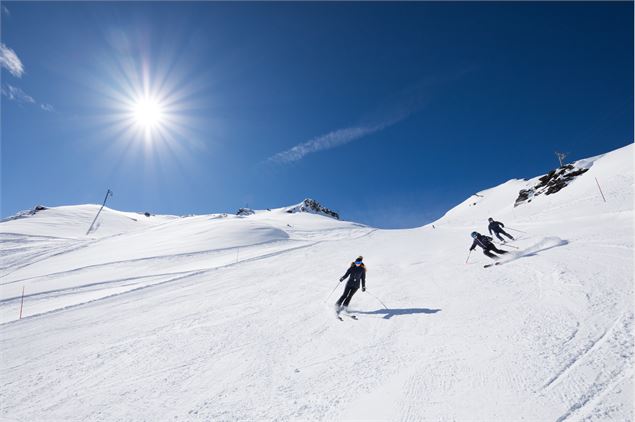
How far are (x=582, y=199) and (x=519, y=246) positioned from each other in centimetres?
1551

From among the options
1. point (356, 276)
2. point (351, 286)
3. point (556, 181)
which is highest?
point (556, 181)

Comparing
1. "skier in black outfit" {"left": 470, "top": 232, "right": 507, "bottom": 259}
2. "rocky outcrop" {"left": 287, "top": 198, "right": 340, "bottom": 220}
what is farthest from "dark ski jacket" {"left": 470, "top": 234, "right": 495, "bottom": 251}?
"rocky outcrop" {"left": 287, "top": 198, "right": 340, "bottom": 220}

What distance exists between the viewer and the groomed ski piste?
4.11 meters

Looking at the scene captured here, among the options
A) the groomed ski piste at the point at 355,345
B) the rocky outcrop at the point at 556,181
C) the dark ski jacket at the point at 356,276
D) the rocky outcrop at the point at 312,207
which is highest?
the rocky outcrop at the point at 312,207

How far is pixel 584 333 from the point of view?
16.8 ft

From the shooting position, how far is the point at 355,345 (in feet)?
19.5

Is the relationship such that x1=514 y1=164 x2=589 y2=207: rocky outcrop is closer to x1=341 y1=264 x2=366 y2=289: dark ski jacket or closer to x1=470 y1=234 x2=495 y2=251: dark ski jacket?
x1=470 y1=234 x2=495 y2=251: dark ski jacket

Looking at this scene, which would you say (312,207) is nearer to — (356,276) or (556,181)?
(556,181)

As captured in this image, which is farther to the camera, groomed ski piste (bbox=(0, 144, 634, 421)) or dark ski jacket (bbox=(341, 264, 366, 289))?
dark ski jacket (bbox=(341, 264, 366, 289))

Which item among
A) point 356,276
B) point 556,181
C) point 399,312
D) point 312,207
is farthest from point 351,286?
point 312,207

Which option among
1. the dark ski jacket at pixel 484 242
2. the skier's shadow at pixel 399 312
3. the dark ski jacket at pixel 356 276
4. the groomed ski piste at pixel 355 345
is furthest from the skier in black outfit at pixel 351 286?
the dark ski jacket at pixel 484 242

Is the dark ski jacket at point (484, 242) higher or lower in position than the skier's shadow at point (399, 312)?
higher

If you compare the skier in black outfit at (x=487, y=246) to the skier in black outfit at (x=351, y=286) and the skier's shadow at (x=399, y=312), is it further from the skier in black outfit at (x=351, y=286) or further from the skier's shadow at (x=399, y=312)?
the skier in black outfit at (x=351, y=286)

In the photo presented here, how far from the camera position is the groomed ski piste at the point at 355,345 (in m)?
4.11
